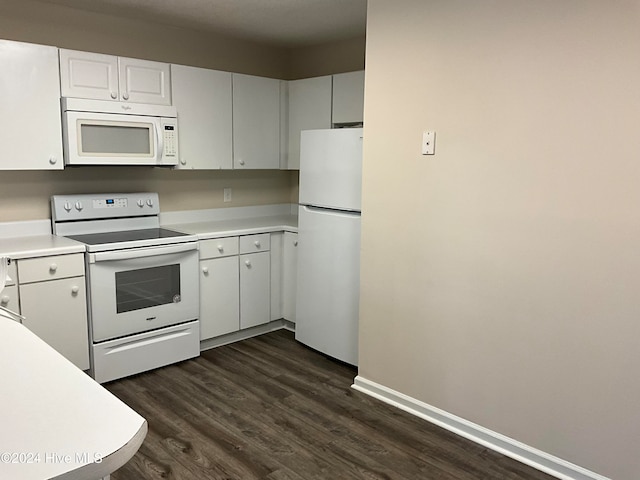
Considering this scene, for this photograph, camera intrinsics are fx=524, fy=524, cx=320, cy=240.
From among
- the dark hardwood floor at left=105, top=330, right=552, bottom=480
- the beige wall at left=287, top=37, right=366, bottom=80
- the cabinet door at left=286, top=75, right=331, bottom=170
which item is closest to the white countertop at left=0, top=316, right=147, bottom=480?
the dark hardwood floor at left=105, top=330, right=552, bottom=480

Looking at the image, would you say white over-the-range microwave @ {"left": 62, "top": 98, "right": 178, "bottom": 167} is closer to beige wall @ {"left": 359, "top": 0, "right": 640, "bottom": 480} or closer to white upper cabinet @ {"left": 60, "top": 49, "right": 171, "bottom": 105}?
white upper cabinet @ {"left": 60, "top": 49, "right": 171, "bottom": 105}

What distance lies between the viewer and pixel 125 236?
3.39 metres

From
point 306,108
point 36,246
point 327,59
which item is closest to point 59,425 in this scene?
point 36,246

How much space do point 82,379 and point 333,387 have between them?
89.1 inches

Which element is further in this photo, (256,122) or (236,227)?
(256,122)

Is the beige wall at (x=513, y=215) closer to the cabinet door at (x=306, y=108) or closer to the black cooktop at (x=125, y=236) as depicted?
the cabinet door at (x=306, y=108)

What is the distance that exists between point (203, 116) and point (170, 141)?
354 millimetres

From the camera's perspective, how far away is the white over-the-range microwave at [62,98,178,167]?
3.10 metres

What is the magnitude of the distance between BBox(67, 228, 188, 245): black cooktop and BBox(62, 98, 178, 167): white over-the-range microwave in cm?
47

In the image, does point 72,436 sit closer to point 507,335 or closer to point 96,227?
point 507,335

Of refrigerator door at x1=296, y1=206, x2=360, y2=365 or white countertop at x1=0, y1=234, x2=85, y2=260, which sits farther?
refrigerator door at x1=296, y1=206, x2=360, y2=365

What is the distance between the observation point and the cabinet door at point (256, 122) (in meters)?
3.98

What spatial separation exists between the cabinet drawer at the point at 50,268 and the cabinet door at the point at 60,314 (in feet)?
0.10

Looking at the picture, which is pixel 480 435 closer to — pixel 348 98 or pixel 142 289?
pixel 142 289
